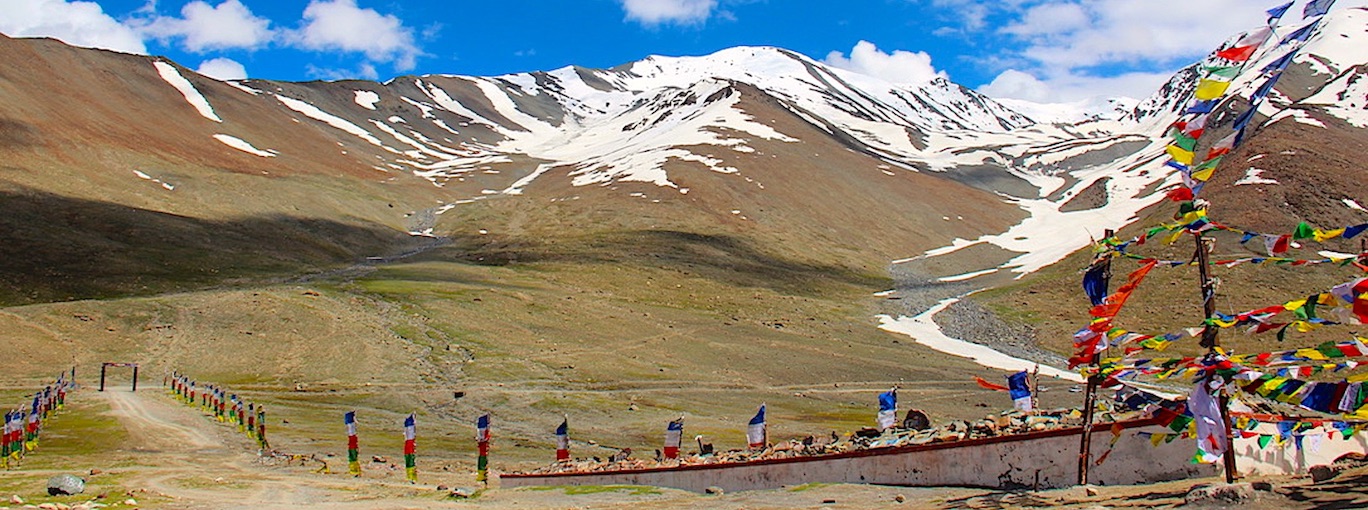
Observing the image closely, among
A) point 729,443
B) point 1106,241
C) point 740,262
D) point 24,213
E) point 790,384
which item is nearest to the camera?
point 1106,241

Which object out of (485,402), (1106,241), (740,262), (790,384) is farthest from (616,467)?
(740,262)

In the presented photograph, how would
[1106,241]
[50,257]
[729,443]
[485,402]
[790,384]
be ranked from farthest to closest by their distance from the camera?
[50,257] < [790,384] < [485,402] < [729,443] < [1106,241]

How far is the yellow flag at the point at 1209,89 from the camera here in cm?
1086

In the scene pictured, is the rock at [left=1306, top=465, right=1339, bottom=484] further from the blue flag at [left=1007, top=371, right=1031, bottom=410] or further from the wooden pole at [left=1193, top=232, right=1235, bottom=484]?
the blue flag at [left=1007, top=371, right=1031, bottom=410]

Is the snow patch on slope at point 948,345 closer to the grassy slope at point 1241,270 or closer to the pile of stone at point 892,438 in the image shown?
the grassy slope at point 1241,270

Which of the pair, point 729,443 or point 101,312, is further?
point 101,312

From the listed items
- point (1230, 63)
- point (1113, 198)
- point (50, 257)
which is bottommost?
point (1230, 63)

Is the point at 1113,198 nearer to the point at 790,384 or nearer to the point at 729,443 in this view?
the point at 790,384

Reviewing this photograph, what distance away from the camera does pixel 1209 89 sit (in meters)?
11.1

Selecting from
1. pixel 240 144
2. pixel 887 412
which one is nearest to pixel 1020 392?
pixel 887 412

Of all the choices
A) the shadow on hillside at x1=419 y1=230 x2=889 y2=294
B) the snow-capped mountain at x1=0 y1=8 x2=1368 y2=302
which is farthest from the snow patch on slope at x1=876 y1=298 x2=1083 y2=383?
the snow-capped mountain at x1=0 y1=8 x2=1368 y2=302

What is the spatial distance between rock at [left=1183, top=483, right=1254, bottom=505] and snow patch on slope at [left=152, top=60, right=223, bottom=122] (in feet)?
538

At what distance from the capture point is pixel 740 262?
94625mm

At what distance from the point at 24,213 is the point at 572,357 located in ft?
161
